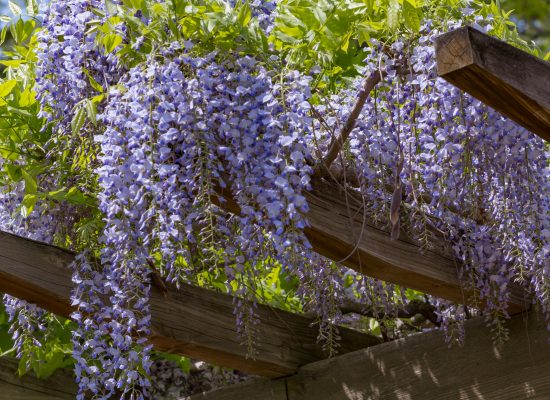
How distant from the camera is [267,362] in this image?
3.06m

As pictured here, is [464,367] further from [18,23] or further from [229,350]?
[18,23]

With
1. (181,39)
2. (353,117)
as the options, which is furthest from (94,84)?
(353,117)

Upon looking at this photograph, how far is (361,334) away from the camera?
3.25 meters

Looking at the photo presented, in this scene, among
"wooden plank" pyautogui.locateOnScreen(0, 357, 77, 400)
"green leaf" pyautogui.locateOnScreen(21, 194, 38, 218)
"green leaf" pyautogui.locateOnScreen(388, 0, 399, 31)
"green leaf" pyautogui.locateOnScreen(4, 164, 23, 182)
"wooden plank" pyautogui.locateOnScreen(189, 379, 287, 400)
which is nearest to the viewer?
"green leaf" pyautogui.locateOnScreen(388, 0, 399, 31)

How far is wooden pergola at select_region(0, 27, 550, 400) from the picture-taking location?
176 cm

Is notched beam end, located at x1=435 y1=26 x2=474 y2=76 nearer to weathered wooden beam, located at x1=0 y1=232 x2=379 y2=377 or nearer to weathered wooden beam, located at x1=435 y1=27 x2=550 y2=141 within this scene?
weathered wooden beam, located at x1=435 y1=27 x2=550 y2=141

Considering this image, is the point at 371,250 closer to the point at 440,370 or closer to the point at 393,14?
the point at 393,14

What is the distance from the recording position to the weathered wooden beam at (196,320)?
244cm

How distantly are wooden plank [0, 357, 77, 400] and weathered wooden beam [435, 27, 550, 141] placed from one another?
98.1 inches

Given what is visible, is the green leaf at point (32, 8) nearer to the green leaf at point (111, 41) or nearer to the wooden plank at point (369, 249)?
the green leaf at point (111, 41)

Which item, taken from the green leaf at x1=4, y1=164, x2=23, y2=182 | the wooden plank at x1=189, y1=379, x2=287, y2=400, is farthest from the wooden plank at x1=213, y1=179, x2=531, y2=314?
the wooden plank at x1=189, y1=379, x2=287, y2=400

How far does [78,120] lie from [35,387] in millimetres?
1934

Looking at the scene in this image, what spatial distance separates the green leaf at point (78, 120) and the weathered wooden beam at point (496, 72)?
829 mm

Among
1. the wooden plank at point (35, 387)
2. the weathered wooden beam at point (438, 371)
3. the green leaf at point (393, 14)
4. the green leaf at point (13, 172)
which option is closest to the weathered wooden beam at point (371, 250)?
the weathered wooden beam at point (438, 371)
